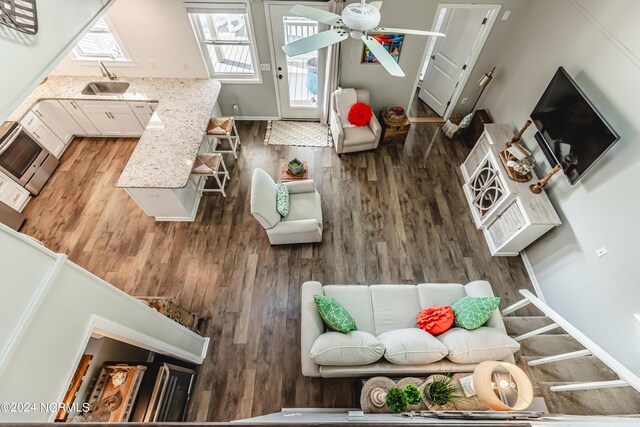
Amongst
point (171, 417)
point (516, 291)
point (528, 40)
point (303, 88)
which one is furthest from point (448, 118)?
point (171, 417)

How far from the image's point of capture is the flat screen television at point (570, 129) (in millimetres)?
2779

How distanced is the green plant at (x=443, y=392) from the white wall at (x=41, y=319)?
7.17 feet

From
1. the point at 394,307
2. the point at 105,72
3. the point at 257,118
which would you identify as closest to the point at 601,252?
the point at 394,307

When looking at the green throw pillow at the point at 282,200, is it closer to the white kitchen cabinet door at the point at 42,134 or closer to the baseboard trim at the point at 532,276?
the baseboard trim at the point at 532,276

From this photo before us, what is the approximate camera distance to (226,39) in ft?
14.1

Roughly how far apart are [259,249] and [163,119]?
236 centimetres

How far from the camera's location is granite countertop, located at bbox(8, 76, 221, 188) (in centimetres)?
350

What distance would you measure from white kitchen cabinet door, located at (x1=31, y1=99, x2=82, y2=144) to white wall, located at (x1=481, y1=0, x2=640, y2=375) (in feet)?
23.1

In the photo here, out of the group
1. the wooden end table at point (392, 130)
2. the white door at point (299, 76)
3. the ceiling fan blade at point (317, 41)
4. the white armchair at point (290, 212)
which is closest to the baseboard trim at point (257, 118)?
the white door at point (299, 76)

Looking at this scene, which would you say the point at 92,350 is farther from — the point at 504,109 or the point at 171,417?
the point at 504,109

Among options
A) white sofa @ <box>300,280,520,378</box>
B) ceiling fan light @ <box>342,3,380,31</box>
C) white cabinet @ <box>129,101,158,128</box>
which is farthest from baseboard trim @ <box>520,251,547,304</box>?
white cabinet @ <box>129,101,158,128</box>

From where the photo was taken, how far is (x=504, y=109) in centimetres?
447

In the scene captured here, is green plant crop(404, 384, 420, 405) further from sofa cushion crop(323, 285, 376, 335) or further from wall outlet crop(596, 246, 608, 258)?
wall outlet crop(596, 246, 608, 258)

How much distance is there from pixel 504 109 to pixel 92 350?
19.2 ft
